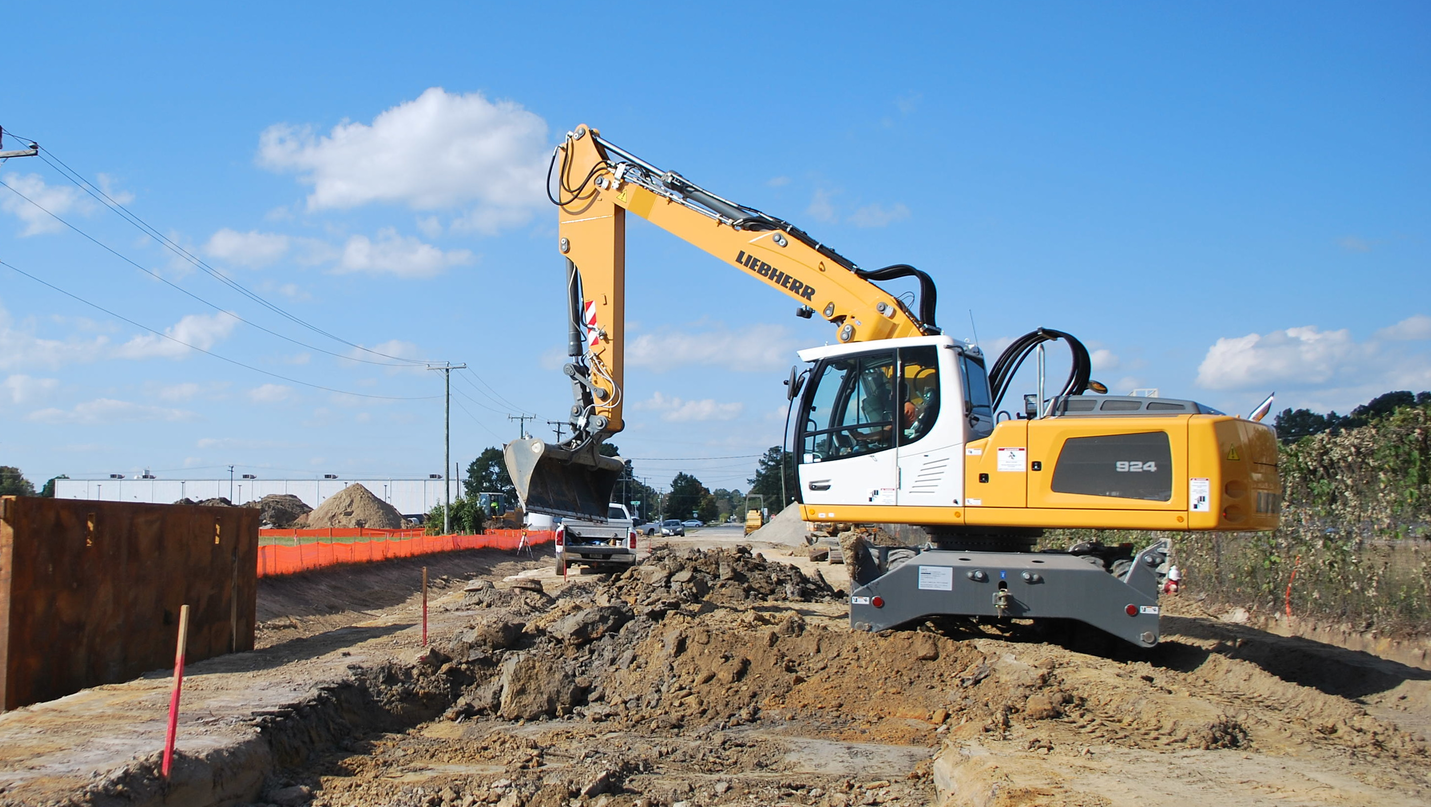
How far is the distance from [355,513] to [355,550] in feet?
119

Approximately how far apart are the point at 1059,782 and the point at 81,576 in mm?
7872

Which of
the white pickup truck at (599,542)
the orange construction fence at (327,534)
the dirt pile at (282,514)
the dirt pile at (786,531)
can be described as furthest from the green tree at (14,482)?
the white pickup truck at (599,542)

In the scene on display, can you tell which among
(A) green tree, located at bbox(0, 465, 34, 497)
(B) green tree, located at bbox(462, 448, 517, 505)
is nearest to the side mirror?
(A) green tree, located at bbox(0, 465, 34, 497)

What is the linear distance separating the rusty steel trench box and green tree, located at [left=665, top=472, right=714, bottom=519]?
119393mm

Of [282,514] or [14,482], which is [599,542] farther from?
[14,482]

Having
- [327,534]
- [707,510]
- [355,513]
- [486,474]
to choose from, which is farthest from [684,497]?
[327,534]

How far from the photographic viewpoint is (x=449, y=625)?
553 inches

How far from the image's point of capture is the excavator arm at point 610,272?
10820mm

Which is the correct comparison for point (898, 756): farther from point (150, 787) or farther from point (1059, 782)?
point (150, 787)

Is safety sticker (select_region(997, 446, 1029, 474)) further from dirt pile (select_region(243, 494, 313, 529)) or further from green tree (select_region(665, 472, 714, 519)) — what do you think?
green tree (select_region(665, 472, 714, 519))

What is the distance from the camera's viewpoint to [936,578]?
900 centimetres

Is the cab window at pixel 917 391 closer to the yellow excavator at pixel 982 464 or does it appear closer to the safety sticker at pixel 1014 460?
the yellow excavator at pixel 982 464

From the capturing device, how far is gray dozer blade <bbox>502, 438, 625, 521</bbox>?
11.7m

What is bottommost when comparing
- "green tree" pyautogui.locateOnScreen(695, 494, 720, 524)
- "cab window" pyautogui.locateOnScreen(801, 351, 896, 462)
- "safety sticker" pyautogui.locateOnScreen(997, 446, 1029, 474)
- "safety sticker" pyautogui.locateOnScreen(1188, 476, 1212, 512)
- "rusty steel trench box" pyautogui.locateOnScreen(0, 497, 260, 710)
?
"green tree" pyautogui.locateOnScreen(695, 494, 720, 524)
